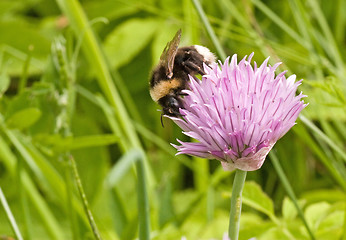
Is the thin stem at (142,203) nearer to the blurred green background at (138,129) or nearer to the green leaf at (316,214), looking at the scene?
the blurred green background at (138,129)

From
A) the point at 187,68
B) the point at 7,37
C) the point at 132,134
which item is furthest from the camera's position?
the point at 7,37

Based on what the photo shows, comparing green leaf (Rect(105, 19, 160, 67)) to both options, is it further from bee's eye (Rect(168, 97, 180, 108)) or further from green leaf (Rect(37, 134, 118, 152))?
bee's eye (Rect(168, 97, 180, 108))

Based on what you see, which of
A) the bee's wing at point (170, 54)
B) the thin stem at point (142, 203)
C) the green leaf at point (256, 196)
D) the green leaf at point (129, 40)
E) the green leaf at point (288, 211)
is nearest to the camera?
the thin stem at point (142, 203)

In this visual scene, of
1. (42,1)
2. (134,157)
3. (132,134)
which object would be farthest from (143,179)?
(42,1)

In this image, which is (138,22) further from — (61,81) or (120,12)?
(61,81)

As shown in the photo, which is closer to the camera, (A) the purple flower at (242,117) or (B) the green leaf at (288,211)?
(A) the purple flower at (242,117)

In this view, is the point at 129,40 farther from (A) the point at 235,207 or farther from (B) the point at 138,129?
(A) the point at 235,207

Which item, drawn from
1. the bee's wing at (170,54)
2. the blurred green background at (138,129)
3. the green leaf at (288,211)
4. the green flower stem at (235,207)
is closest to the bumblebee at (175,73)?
the bee's wing at (170,54)
